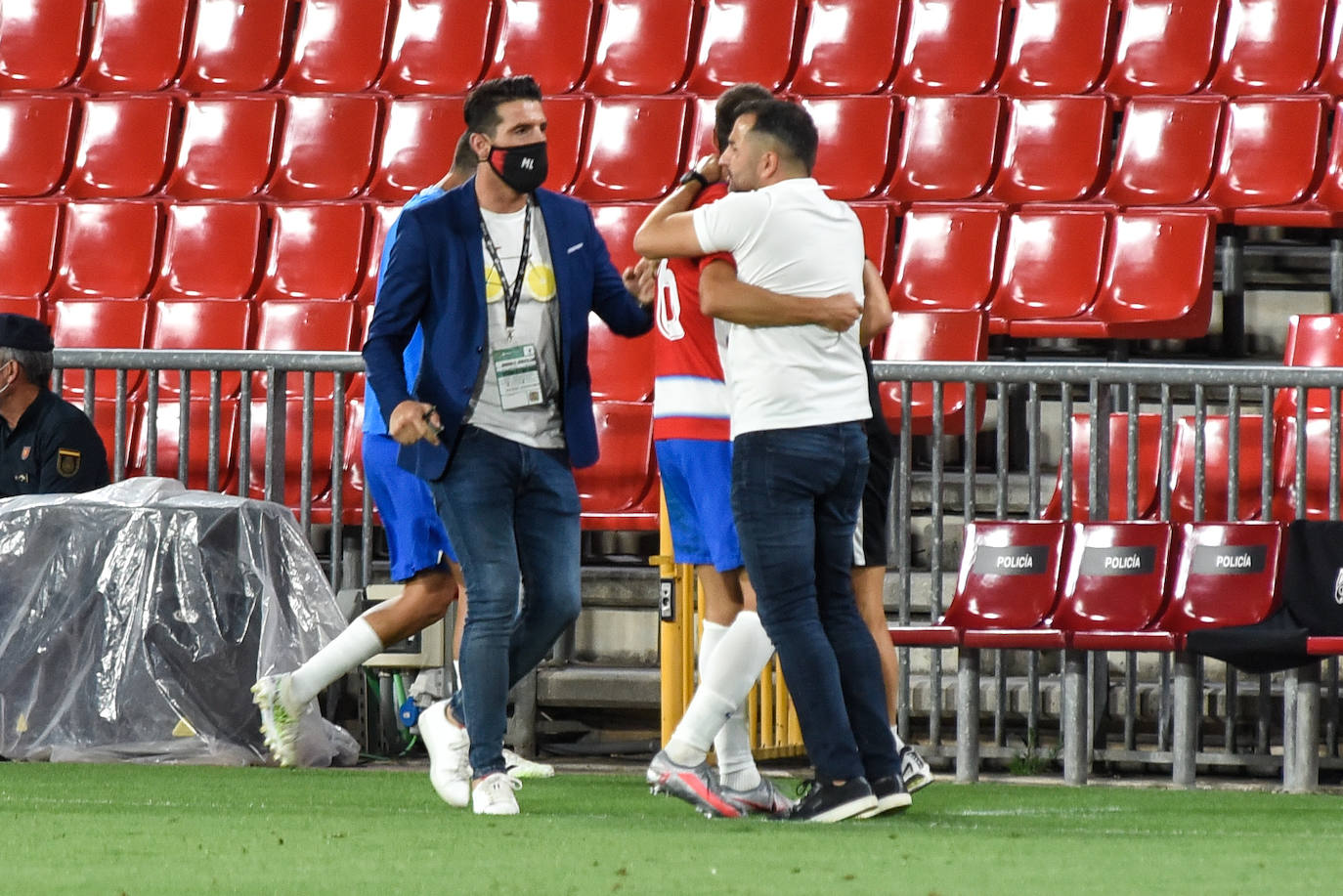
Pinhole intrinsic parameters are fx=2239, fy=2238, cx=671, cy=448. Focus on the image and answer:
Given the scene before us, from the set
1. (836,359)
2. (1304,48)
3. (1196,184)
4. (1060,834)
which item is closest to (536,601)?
(836,359)

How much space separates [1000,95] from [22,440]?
4.01 m

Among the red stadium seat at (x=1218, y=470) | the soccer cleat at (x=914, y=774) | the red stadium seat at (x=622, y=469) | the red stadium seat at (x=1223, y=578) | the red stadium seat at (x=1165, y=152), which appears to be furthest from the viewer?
the red stadium seat at (x=1165, y=152)

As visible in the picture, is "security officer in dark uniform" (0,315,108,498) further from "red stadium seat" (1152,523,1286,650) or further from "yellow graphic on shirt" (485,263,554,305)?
"red stadium seat" (1152,523,1286,650)

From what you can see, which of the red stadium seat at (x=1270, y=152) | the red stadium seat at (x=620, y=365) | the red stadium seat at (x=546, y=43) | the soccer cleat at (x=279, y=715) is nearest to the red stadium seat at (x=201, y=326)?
the red stadium seat at (x=620, y=365)

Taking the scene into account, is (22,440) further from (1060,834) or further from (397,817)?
(1060,834)

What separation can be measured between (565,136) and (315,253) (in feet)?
3.63

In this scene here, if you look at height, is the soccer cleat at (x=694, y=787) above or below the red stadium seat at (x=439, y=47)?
below

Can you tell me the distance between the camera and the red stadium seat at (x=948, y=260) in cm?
805

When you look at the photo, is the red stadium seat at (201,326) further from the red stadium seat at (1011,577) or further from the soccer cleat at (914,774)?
the soccer cleat at (914,774)

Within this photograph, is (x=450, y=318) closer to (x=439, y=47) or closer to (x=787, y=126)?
(x=787, y=126)

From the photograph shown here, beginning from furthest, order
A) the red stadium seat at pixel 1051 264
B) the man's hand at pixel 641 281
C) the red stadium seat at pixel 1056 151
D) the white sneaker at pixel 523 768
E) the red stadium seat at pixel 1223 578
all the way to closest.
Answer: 1. the red stadium seat at pixel 1056 151
2. the red stadium seat at pixel 1051 264
3. the white sneaker at pixel 523 768
4. the red stadium seat at pixel 1223 578
5. the man's hand at pixel 641 281

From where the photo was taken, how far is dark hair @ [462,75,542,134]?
4.82 meters

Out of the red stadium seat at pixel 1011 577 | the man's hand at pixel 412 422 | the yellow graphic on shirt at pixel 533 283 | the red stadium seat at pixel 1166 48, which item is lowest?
the red stadium seat at pixel 1011 577

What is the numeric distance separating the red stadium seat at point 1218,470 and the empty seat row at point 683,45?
8.14 ft
